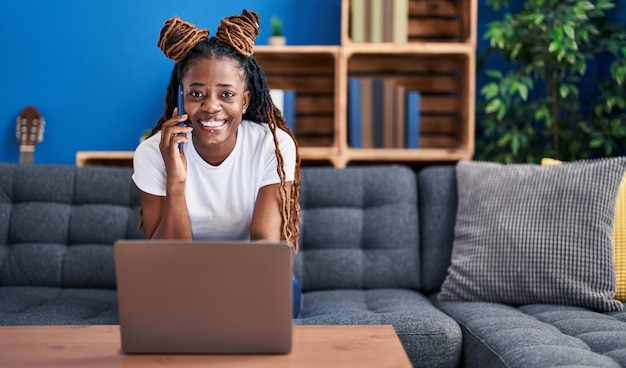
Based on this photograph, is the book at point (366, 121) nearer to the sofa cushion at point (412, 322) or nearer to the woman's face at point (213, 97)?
the sofa cushion at point (412, 322)

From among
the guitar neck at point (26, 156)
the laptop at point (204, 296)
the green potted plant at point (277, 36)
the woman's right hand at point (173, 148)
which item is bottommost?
the laptop at point (204, 296)

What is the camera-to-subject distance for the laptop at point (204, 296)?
1.01 m

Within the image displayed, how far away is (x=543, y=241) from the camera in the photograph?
1957 millimetres

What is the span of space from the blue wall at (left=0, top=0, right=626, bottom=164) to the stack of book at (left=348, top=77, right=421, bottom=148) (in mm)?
403

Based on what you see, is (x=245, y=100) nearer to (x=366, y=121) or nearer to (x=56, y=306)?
(x=56, y=306)

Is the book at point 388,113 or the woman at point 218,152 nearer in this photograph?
the woman at point 218,152

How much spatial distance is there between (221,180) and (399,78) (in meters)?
1.41

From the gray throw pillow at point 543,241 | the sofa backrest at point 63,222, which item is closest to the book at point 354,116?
the gray throw pillow at point 543,241

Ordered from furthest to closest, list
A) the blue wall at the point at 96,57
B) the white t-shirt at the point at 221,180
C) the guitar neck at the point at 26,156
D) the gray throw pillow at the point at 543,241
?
the blue wall at the point at 96,57, the guitar neck at the point at 26,156, the gray throw pillow at the point at 543,241, the white t-shirt at the point at 221,180

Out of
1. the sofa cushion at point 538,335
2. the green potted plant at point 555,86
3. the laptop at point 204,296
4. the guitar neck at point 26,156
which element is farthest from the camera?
the guitar neck at point 26,156

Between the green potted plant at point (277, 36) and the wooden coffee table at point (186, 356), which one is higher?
the green potted plant at point (277, 36)

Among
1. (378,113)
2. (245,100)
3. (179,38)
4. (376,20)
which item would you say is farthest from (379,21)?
(179,38)

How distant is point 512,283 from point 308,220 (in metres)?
0.63

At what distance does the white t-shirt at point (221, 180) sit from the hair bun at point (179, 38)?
0.72 feet
